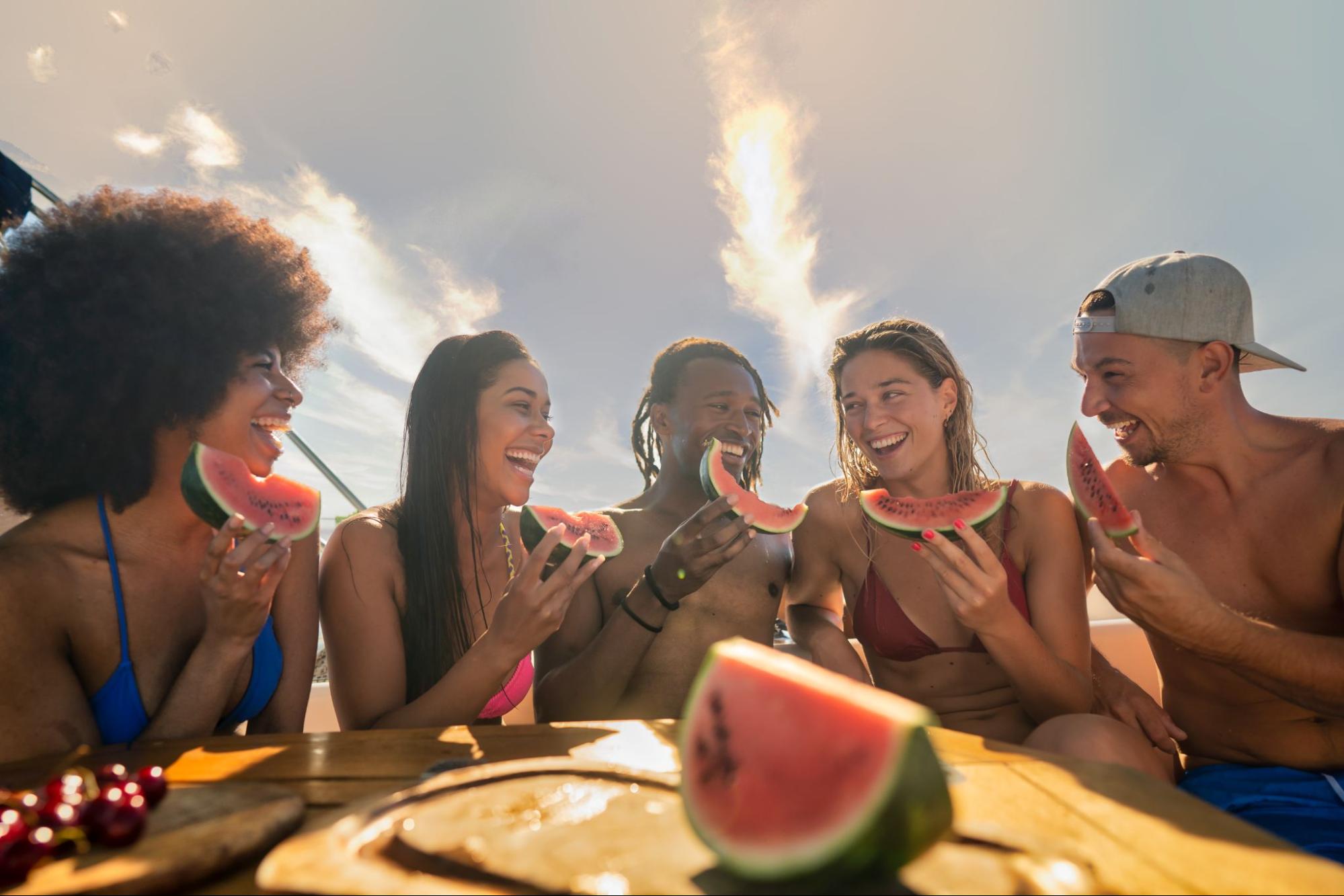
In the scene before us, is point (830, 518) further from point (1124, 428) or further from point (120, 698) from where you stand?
point (120, 698)

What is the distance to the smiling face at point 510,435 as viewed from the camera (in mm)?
3713

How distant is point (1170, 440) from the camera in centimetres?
338

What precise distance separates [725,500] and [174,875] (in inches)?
100

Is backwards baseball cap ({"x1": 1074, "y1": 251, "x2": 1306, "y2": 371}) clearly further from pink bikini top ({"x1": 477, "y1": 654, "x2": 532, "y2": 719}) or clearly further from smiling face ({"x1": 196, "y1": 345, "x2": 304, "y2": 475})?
smiling face ({"x1": 196, "y1": 345, "x2": 304, "y2": 475})

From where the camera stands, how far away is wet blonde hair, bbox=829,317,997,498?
4.08 m

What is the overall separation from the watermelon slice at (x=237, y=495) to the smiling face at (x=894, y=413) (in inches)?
122

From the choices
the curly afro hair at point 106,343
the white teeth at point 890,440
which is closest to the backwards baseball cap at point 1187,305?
the white teeth at point 890,440

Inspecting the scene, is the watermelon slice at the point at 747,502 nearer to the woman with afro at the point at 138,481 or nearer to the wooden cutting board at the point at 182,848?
the woman with afro at the point at 138,481

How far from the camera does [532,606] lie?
9.14 ft

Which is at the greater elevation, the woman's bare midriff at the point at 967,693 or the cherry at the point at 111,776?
the woman's bare midriff at the point at 967,693

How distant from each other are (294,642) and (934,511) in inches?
126

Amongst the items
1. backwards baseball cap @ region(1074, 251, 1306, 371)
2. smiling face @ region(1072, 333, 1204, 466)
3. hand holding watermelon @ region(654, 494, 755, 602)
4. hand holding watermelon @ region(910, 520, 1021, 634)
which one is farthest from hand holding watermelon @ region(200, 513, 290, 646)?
backwards baseball cap @ region(1074, 251, 1306, 371)

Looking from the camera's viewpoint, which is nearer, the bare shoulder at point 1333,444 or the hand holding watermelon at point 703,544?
the bare shoulder at point 1333,444

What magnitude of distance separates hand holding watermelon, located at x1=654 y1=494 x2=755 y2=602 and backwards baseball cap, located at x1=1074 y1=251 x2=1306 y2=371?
91.0 inches
